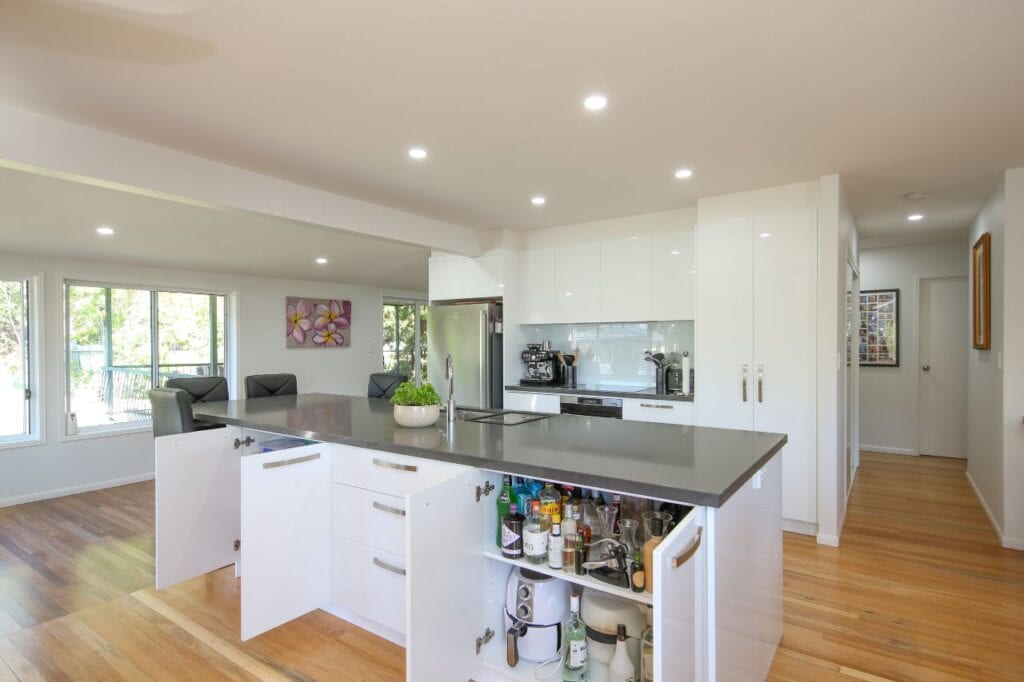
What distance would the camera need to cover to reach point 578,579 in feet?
5.44

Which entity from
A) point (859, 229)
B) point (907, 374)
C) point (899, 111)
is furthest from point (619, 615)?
point (907, 374)

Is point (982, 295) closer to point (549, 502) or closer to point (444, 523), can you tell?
point (549, 502)

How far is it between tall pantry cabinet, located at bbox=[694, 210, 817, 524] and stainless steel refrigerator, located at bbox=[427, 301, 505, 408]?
179 cm

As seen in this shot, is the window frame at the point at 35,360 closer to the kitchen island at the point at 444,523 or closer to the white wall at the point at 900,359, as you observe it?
the kitchen island at the point at 444,523

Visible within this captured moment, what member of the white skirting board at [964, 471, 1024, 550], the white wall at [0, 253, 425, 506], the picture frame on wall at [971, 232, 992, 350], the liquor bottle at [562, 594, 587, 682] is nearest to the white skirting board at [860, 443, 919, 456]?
the white skirting board at [964, 471, 1024, 550]

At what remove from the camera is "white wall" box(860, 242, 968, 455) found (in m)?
5.54

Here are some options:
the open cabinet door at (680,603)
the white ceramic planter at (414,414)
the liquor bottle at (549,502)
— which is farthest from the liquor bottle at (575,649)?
the white ceramic planter at (414,414)

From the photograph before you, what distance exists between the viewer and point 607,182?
3371mm

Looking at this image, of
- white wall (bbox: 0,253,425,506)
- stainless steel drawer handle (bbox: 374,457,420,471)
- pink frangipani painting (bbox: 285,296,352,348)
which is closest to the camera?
stainless steel drawer handle (bbox: 374,457,420,471)

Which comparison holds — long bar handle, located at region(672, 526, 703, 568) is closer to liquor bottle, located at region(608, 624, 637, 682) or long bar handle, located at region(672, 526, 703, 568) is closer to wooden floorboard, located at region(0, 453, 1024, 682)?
liquor bottle, located at region(608, 624, 637, 682)

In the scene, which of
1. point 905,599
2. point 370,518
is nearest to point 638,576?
point 370,518

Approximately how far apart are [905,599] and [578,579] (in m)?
2.02

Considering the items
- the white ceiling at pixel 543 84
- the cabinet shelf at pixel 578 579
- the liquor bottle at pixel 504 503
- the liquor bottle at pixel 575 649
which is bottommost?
the liquor bottle at pixel 575 649

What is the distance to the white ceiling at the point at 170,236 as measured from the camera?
354cm
